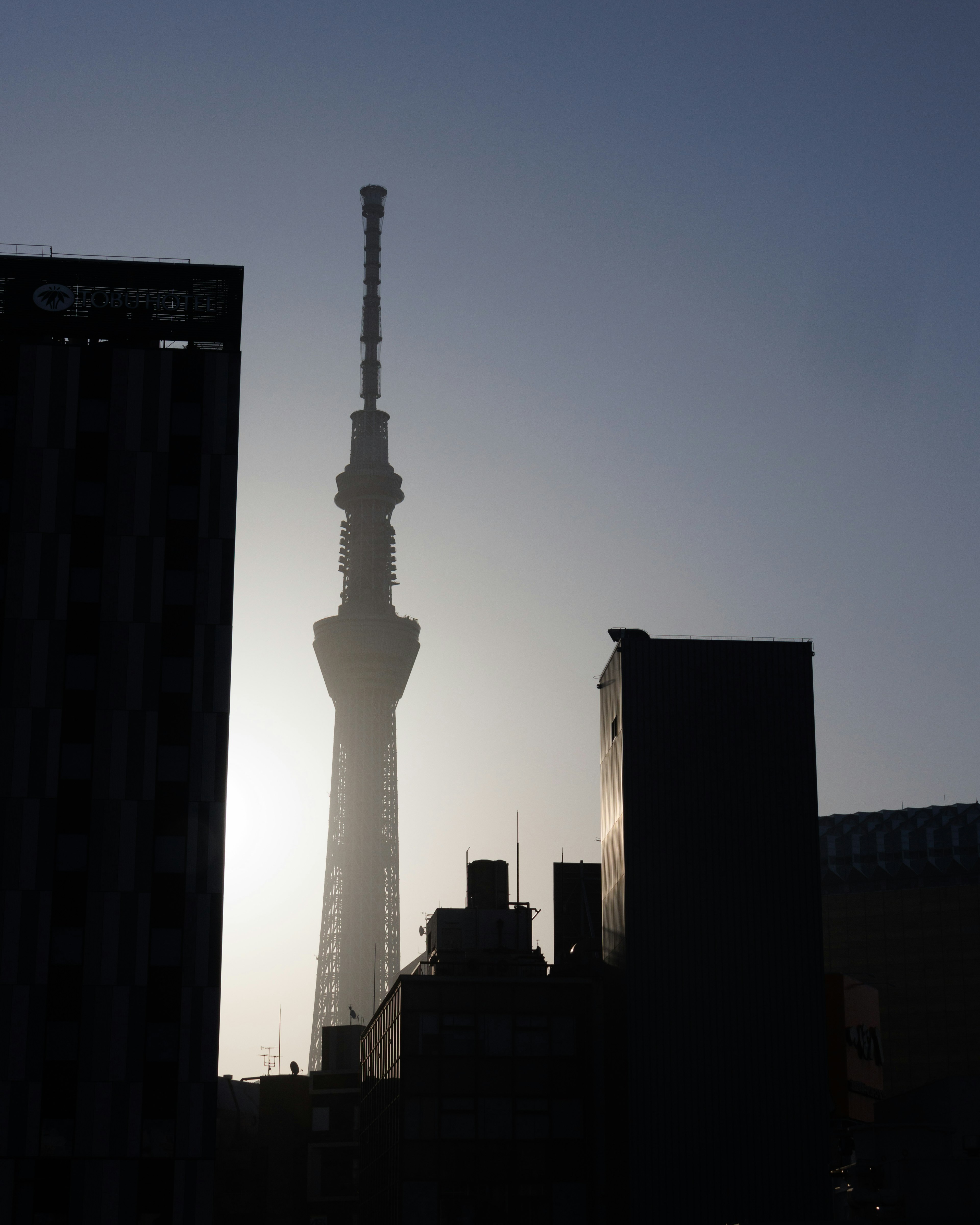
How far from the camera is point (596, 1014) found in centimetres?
9125

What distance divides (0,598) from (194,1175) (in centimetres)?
2903

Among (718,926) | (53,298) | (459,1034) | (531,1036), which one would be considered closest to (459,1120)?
(459,1034)

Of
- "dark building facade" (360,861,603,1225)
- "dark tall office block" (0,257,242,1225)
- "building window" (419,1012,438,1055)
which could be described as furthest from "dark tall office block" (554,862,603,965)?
"dark tall office block" (0,257,242,1225)

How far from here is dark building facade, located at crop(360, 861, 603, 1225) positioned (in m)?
88.0

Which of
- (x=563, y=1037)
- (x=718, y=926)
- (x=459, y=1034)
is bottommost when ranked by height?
(x=563, y=1037)

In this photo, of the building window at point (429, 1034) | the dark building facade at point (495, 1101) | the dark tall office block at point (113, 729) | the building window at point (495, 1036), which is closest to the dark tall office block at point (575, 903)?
the dark building facade at point (495, 1101)

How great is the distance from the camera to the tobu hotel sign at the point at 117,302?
291ft

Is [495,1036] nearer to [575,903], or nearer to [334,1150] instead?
[575,903]

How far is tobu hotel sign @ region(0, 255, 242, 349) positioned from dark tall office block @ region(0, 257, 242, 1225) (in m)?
0.13

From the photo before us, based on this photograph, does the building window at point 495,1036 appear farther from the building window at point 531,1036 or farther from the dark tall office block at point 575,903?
the dark tall office block at point 575,903

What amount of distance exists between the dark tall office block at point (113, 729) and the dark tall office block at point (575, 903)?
43490 mm

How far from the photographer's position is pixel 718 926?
86812 millimetres

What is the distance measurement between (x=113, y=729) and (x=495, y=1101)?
30.1 metres

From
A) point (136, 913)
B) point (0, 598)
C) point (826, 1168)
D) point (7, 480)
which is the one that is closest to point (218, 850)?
point (136, 913)
